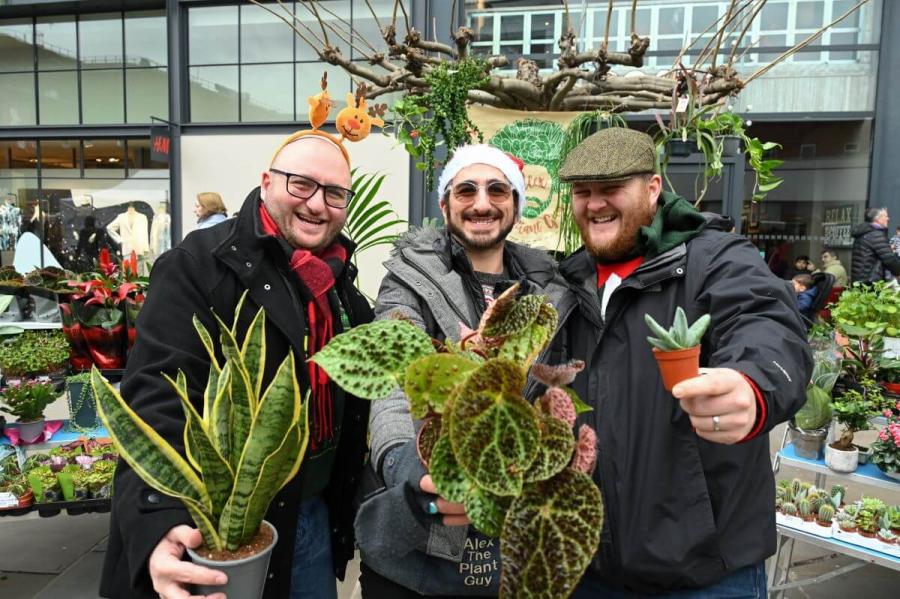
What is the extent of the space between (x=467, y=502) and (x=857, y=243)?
327 inches

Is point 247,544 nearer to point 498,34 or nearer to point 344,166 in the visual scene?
point 344,166

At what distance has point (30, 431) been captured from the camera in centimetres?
304

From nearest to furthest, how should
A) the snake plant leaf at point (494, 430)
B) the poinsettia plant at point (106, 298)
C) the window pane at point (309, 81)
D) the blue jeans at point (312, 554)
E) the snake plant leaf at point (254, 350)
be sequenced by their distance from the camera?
1. the snake plant leaf at point (494, 430)
2. the snake plant leaf at point (254, 350)
3. the blue jeans at point (312, 554)
4. the poinsettia plant at point (106, 298)
5. the window pane at point (309, 81)

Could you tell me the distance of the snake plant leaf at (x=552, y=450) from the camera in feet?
2.29

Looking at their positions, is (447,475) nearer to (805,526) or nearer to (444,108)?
(444,108)

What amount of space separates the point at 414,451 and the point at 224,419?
12.8 inches

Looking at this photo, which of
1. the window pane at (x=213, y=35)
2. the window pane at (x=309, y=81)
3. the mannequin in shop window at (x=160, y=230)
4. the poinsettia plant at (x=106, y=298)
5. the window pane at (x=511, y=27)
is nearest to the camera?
the poinsettia plant at (x=106, y=298)

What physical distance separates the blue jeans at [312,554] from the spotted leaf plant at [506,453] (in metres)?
1.00

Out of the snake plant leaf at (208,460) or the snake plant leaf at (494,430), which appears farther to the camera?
the snake plant leaf at (208,460)

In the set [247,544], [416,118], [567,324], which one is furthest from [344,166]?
[416,118]

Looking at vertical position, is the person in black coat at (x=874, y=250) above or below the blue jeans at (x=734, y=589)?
above

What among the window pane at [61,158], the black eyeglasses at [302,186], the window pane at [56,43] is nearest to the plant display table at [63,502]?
the black eyeglasses at [302,186]

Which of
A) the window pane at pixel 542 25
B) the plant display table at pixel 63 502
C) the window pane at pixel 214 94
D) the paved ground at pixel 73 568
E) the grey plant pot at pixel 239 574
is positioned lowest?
the paved ground at pixel 73 568

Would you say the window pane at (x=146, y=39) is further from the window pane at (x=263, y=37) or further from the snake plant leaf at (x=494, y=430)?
the snake plant leaf at (x=494, y=430)
